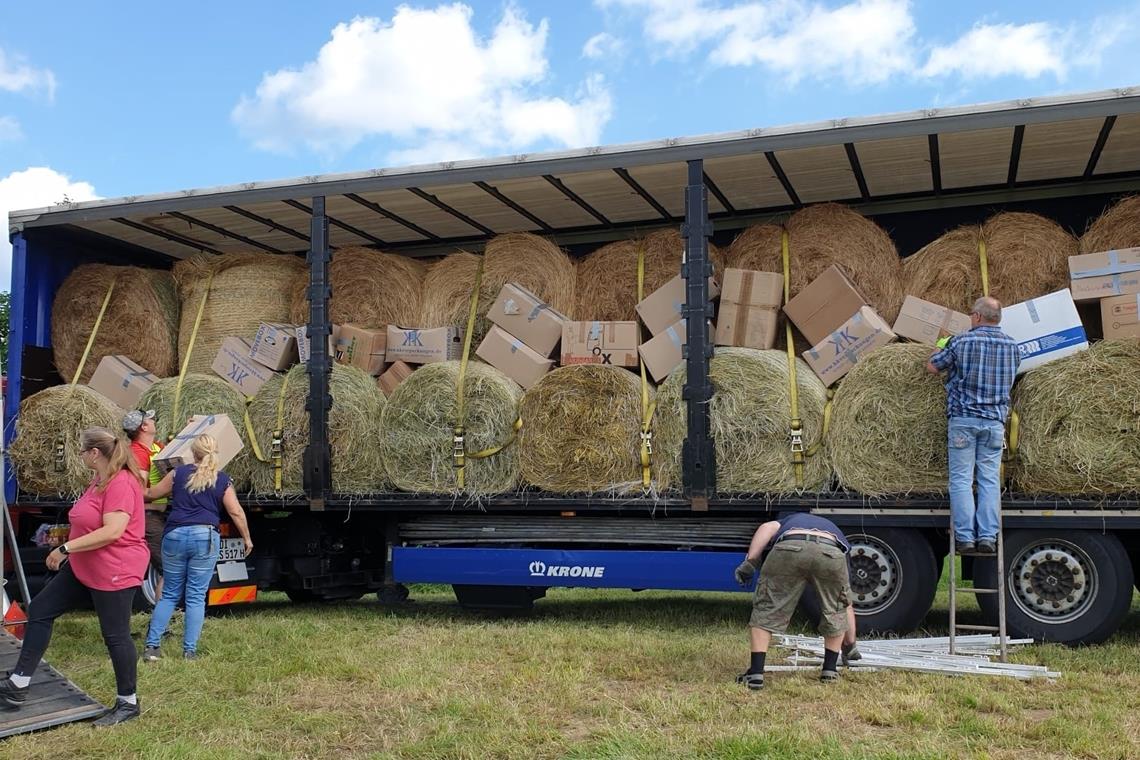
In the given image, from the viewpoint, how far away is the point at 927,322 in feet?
26.4

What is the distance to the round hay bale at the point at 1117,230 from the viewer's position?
7.73 meters

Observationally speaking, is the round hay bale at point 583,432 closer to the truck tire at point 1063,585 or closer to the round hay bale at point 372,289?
the round hay bale at point 372,289

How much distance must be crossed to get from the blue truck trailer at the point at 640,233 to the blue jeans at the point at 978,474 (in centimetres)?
34

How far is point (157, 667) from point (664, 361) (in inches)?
160

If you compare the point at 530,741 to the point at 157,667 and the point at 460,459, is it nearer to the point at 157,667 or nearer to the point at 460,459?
the point at 157,667

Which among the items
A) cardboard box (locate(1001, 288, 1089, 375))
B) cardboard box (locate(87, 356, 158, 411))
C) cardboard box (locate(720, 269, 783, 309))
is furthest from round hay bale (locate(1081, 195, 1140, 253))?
cardboard box (locate(87, 356, 158, 411))

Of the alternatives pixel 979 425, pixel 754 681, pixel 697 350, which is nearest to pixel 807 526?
pixel 754 681

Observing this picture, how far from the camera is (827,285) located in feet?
27.1

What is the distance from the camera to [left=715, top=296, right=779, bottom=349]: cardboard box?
27.6ft

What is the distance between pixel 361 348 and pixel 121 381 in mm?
2274

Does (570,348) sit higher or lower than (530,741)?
higher

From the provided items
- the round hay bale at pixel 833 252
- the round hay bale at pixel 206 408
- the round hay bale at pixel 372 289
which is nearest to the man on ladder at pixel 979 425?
the round hay bale at pixel 833 252

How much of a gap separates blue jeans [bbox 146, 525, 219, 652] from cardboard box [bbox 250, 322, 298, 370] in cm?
228

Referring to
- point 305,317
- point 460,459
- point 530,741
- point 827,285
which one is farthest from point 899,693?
point 305,317
